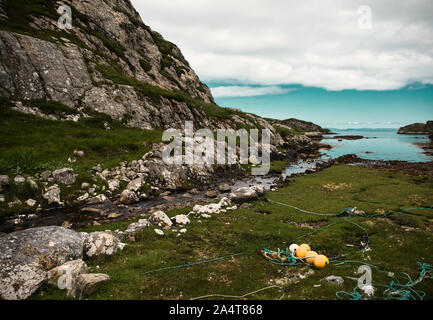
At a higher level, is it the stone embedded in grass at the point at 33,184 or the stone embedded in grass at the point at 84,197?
the stone embedded in grass at the point at 33,184

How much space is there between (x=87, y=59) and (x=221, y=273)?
198ft

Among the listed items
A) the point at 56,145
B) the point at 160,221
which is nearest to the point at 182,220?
the point at 160,221

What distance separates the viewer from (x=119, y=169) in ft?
107

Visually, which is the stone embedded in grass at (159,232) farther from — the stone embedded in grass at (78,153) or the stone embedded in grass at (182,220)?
the stone embedded in grass at (78,153)

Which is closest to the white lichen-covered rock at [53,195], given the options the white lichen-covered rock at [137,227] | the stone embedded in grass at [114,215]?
the stone embedded in grass at [114,215]

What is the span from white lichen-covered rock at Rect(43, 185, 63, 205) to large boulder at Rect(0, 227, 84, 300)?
14.7 m

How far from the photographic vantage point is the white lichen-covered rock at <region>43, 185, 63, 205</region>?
80.8 feet

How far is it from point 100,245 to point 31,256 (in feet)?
11.8

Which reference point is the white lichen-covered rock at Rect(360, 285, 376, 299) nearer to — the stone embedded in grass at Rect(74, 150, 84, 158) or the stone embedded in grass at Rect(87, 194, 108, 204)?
the stone embedded in grass at Rect(87, 194, 108, 204)

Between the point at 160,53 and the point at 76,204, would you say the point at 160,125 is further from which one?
the point at 160,53

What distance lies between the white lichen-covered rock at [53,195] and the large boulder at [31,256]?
14.7 metres

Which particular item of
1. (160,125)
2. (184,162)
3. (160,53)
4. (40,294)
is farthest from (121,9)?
(40,294)

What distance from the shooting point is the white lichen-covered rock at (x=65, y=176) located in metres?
26.9
